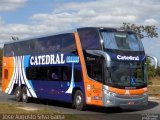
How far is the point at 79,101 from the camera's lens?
21188mm

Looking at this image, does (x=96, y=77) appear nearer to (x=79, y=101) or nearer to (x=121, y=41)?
(x=79, y=101)

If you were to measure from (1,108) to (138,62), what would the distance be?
6.58 m

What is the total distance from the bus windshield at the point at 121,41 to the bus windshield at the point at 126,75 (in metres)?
0.81

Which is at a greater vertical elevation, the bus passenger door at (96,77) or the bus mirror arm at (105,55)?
the bus mirror arm at (105,55)

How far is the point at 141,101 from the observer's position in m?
20.4

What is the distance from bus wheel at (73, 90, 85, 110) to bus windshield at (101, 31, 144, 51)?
2.85m

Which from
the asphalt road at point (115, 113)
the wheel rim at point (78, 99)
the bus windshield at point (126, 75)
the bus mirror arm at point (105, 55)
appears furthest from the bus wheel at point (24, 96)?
the bus windshield at point (126, 75)

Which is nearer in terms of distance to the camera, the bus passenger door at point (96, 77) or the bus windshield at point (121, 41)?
the bus passenger door at point (96, 77)

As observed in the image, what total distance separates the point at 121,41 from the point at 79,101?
345cm

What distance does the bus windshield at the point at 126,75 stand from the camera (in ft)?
64.3

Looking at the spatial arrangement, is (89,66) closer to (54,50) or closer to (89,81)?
(89,81)

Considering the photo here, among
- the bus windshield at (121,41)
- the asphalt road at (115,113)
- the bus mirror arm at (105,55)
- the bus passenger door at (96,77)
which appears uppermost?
the bus windshield at (121,41)

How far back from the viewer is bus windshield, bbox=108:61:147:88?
771 inches

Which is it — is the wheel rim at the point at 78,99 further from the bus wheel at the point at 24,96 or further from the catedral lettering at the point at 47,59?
the bus wheel at the point at 24,96
